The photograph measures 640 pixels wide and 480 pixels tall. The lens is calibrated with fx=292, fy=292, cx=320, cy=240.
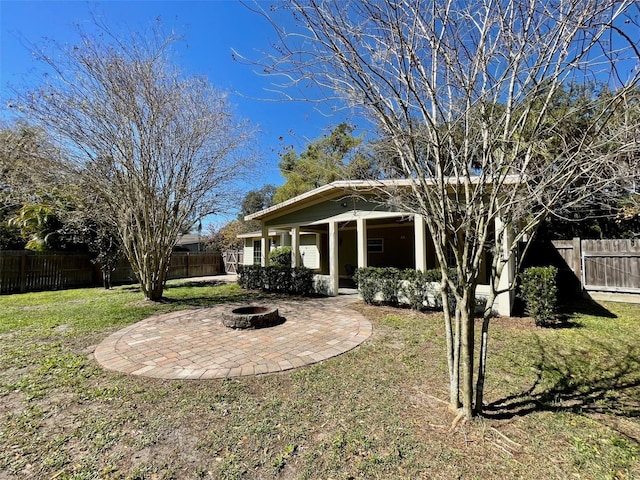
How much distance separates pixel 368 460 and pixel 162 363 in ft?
10.8

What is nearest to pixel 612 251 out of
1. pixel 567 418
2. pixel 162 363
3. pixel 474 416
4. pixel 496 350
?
pixel 496 350

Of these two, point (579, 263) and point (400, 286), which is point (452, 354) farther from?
point (579, 263)

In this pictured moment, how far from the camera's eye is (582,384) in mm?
3465

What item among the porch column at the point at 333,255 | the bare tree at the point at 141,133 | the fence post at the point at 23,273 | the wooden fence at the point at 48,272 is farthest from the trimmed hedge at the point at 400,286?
the fence post at the point at 23,273

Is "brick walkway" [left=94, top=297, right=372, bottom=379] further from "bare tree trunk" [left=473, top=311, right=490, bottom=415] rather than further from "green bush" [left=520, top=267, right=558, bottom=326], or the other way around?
"green bush" [left=520, top=267, right=558, bottom=326]

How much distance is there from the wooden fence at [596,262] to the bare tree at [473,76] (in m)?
8.65

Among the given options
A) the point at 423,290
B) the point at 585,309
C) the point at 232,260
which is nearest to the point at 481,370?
the point at 423,290

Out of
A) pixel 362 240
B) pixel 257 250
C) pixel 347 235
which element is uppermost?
pixel 347 235

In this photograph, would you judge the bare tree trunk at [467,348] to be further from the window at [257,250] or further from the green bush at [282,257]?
the window at [257,250]

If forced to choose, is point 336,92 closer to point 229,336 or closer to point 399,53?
point 399,53

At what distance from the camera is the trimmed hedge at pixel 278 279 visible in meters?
10.3

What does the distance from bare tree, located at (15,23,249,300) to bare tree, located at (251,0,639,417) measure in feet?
23.8

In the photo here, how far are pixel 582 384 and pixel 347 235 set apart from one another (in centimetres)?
1088

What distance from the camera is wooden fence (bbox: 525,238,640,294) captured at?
827 centimetres
